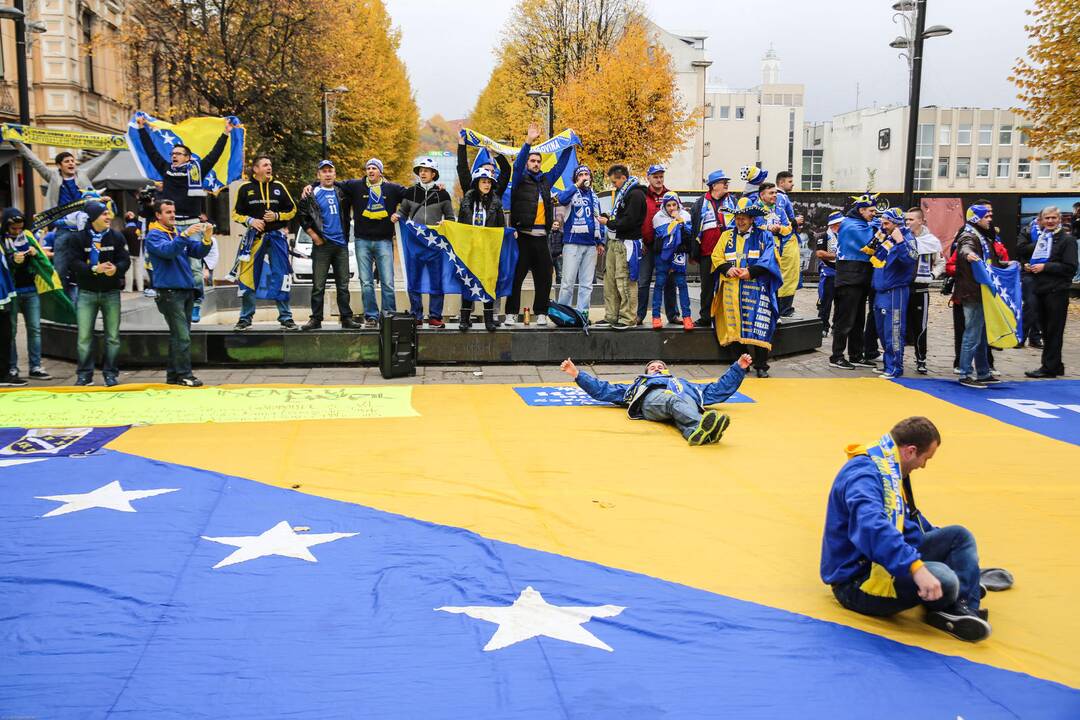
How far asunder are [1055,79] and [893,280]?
14315mm

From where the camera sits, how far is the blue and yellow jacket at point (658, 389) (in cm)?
888

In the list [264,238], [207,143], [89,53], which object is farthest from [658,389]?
[89,53]

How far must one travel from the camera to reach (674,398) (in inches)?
352

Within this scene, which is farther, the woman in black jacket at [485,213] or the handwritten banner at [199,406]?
the woman in black jacket at [485,213]

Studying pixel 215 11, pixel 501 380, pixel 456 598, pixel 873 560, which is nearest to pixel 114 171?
pixel 215 11

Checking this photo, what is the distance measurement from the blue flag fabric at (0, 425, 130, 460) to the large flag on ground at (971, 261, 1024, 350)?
373 inches

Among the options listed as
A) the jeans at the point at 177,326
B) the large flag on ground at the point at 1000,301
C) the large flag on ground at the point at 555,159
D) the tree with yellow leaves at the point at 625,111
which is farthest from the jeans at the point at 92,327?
the tree with yellow leaves at the point at 625,111

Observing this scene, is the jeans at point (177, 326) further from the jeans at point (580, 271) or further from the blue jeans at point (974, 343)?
the blue jeans at point (974, 343)

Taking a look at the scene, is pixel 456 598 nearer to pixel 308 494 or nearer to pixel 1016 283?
pixel 308 494

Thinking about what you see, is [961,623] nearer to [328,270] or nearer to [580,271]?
[580,271]

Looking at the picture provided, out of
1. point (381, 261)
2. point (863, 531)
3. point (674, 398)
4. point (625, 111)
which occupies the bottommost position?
point (674, 398)

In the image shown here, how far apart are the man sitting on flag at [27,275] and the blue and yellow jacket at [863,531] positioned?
972 centimetres

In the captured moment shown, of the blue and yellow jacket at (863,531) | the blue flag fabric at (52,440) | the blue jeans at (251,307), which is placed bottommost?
the blue flag fabric at (52,440)

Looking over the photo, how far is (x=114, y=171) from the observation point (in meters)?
21.5
